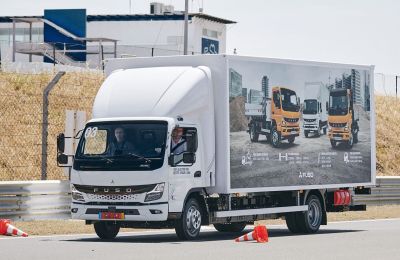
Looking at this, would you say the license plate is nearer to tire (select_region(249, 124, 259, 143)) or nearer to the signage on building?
tire (select_region(249, 124, 259, 143))

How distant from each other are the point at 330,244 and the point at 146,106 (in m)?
4.28

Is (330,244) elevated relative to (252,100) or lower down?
lower down

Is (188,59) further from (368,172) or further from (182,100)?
(368,172)

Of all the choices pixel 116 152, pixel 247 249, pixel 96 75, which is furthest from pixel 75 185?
pixel 96 75

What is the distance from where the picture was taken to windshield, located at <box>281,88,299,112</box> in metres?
24.6

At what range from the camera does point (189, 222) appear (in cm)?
2195

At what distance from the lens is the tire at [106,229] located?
72.8 ft

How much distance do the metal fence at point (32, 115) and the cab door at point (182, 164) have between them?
12358 mm

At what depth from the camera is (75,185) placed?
2191cm

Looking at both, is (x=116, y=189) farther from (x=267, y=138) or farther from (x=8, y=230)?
(x=267, y=138)

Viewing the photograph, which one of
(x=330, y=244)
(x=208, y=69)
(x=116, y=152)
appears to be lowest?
(x=330, y=244)

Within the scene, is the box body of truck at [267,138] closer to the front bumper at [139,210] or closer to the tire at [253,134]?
the tire at [253,134]

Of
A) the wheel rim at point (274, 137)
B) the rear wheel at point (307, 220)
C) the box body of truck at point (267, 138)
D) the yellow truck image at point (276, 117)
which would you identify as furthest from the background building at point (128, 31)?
the wheel rim at point (274, 137)

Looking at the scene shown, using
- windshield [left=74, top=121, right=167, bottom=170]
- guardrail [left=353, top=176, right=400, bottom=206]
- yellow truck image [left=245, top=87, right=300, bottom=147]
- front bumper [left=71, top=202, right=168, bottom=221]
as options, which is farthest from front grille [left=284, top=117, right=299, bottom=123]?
guardrail [left=353, top=176, right=400, bottom=206]
